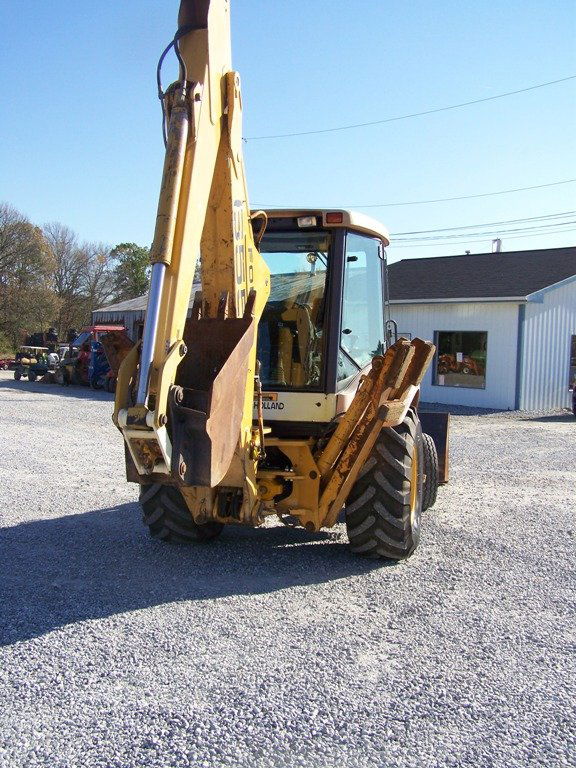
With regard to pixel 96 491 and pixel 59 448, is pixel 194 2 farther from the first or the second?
pixel 59 448

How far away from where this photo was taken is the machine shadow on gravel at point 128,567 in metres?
5.07

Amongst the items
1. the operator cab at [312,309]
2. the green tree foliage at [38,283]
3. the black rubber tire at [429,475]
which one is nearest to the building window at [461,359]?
the black rubber tire at [429,475]

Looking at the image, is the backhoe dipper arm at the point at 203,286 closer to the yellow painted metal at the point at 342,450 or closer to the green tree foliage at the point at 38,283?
the yellow painted metal at the point at 342,450

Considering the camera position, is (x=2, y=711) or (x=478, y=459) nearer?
(x=2, y=711)

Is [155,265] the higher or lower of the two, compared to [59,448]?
higher

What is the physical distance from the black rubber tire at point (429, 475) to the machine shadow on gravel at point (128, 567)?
163 centimetres

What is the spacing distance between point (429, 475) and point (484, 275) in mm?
16696

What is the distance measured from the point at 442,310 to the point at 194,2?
1877 centimetres

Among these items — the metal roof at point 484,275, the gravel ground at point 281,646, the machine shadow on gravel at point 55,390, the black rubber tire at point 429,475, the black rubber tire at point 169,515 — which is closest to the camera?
the gravel ground at point 281,646

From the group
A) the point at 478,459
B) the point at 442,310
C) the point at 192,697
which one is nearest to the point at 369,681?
the point at 192,697

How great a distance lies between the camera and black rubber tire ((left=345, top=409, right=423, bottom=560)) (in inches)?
237

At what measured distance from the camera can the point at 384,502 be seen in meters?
6.01

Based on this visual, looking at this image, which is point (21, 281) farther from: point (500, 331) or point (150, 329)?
point (150, 329)

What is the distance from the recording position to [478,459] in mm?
12734
